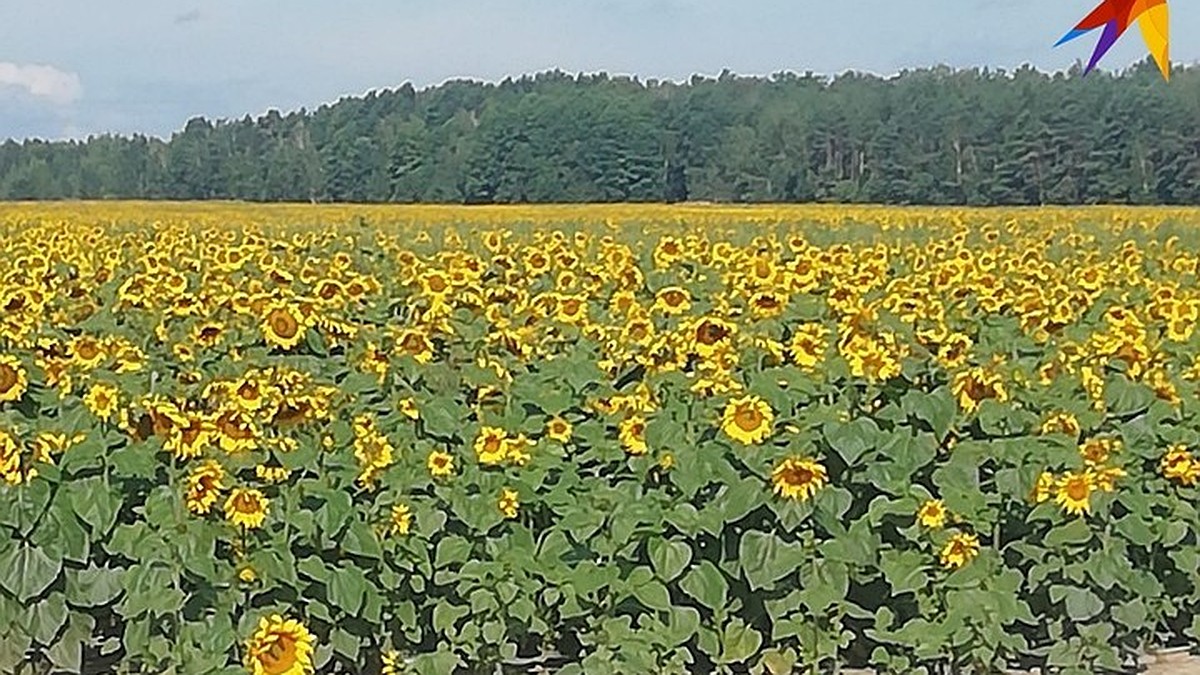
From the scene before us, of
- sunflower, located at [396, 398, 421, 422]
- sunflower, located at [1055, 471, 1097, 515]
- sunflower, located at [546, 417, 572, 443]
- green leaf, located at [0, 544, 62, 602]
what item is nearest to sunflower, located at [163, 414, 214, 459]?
green leaf, located at [0, 544, 62, 602]

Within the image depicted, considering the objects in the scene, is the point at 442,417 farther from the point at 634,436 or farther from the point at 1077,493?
the point at 1077,493

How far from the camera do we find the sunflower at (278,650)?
3.55 meters

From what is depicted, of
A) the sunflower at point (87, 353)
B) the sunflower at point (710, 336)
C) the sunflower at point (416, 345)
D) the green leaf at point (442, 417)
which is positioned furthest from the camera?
the sunflower at point (416, 345)

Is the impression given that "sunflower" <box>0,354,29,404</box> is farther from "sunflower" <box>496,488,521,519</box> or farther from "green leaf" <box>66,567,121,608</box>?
"sunflower" <box>496,488,521,519</box>

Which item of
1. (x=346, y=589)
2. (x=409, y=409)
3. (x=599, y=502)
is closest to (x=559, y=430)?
(x=599, y=502)

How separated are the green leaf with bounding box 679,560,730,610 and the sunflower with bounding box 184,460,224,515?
3.71ft

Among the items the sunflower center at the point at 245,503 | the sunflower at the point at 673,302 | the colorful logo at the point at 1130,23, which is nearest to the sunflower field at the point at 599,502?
the sunflower center at the point at 245,503

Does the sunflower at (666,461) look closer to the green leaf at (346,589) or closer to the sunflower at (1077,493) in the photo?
the green leaf at (346,589)

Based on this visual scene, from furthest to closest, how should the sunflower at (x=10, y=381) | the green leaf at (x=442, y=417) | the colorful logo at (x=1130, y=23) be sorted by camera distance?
1. the green leaf at (x=442, y=417)
2. the sunflower at (x=10, y=381)
3. the colorful logo at (x=1130, y=23)

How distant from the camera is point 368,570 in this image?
157 inches

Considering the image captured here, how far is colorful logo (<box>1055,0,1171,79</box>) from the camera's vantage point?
1.07 meters

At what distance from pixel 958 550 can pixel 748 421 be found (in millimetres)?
627

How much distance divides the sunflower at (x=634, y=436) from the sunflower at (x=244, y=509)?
0.94 m

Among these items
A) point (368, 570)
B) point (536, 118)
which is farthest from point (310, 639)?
point (536, 118)
